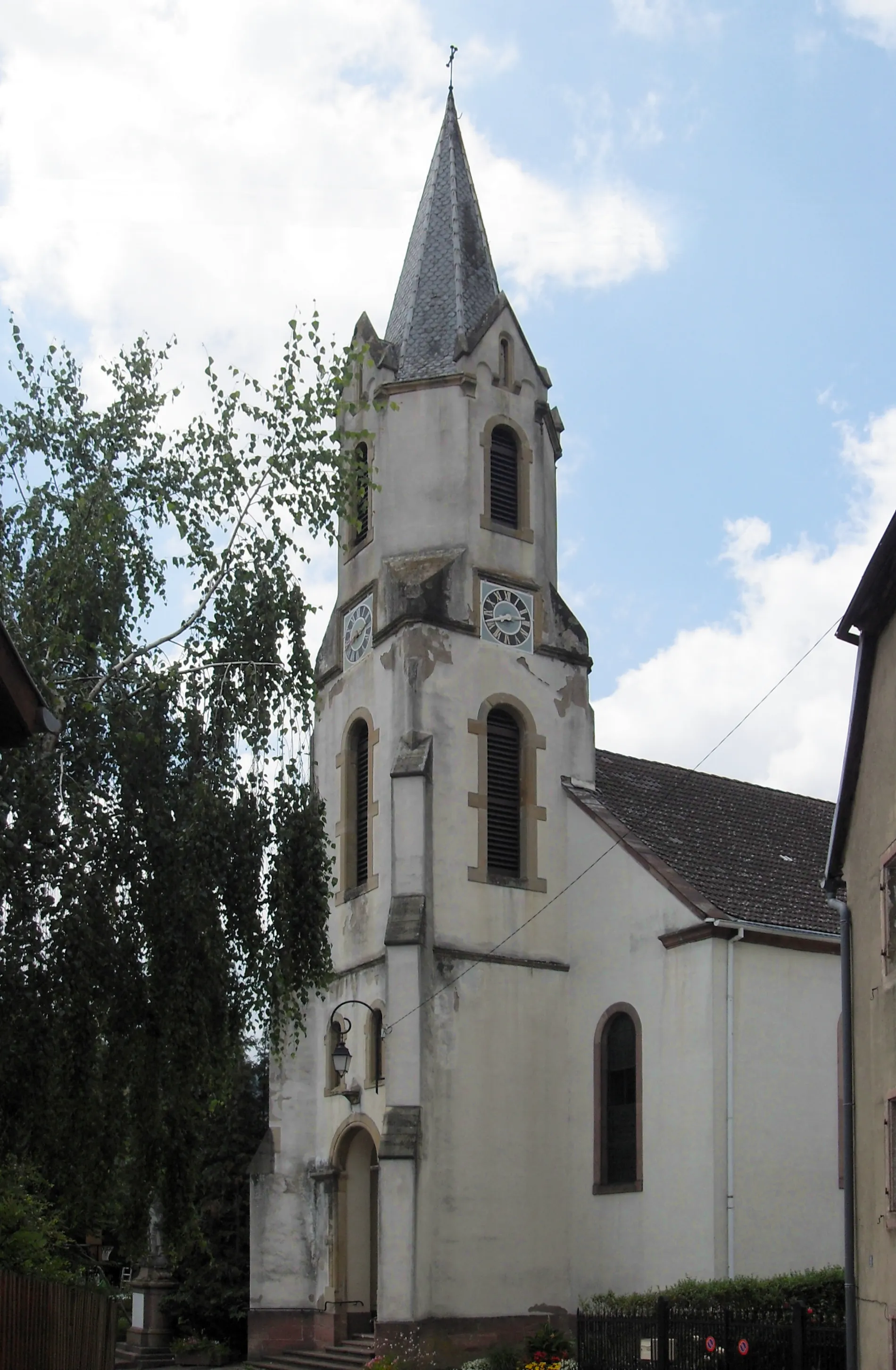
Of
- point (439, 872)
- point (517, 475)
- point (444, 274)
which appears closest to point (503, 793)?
point (439, 872)

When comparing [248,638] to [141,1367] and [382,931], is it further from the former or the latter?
[141,1367]

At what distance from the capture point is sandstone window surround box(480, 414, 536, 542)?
30.7 m

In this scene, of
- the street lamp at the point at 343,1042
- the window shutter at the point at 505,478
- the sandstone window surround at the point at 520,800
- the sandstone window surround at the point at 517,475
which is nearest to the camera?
the street lamp at the point at 343,1042

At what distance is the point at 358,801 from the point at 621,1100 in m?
7.35

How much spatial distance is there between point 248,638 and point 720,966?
1052cm

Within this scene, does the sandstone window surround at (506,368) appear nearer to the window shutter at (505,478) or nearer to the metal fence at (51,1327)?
the window shutter at (505,478)

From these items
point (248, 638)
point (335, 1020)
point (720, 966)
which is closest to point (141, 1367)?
point (335, 1020)

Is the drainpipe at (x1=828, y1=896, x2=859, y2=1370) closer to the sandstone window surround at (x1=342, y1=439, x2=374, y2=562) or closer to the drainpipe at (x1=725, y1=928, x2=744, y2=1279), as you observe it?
the drainpipe at (x1=725, y1=928, x2=744, y2=1279)

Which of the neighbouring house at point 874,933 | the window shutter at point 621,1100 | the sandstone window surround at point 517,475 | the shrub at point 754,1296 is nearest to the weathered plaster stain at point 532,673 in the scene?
the sandstone window surround at point 517,475

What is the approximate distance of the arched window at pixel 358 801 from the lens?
29672 mm

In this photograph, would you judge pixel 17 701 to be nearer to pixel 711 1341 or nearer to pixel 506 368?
pixel 711 1341

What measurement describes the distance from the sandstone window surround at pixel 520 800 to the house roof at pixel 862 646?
10290 mm

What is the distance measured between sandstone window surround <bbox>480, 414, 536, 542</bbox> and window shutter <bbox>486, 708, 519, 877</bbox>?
3645 mm

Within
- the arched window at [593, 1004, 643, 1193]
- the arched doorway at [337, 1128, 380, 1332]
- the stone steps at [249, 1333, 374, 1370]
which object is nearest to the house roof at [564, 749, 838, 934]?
the arched window at [593, 1004, 643, 1193]
